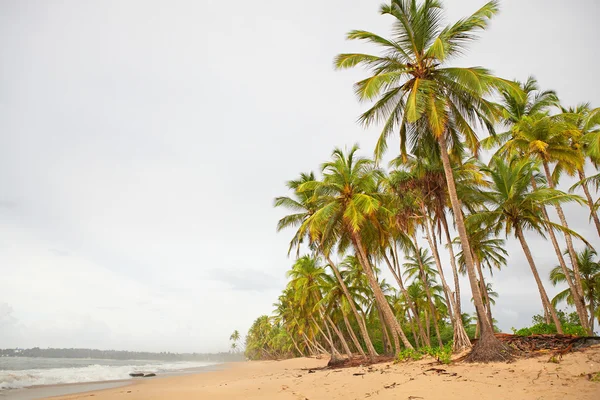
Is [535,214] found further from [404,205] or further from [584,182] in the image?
[404,205]

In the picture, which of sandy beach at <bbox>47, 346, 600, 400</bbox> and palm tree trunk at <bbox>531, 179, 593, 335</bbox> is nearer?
sandy beach at <bbox>47, 346, 600, 400</bbox>

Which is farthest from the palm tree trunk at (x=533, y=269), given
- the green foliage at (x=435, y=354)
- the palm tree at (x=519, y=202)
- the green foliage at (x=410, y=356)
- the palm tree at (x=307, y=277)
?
the palm tree at (x=307, y=277)

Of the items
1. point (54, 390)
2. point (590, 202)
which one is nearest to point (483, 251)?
point (590, 202)

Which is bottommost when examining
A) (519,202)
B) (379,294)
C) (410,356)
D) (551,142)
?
(410,356)

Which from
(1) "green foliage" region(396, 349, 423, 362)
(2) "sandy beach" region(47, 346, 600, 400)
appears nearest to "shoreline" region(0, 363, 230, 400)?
(2) "sandy beach" region(47, 346, 600, 400)

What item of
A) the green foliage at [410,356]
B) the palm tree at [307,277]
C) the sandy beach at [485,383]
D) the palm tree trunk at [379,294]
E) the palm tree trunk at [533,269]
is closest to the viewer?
the sandy beach at [485,383]

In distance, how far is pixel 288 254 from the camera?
66.7ft

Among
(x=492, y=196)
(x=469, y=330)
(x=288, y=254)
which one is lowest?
(x=469, y=330)

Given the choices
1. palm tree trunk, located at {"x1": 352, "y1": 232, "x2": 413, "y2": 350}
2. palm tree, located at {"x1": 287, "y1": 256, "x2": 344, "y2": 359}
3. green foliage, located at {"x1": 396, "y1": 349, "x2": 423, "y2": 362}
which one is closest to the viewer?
green foliage, located at {"x1": 396, "y1": 349, "x2": 423, "y2": 362}

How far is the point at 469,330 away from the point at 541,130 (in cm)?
2767

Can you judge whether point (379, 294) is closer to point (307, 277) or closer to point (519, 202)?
point (519, 202)

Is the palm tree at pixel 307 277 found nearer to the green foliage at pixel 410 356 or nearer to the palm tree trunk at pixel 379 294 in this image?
the palm tree trunk at pixel 379 294

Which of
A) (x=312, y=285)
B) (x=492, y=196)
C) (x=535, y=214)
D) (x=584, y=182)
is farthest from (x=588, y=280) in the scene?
(x=312, y=285)

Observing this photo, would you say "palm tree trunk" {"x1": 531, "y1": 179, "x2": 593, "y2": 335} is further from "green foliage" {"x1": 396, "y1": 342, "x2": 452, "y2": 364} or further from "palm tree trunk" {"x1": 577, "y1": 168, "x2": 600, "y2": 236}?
"green foliage" {"x1": 396, "y1": 342, "x2": 452, "y2": 364}
